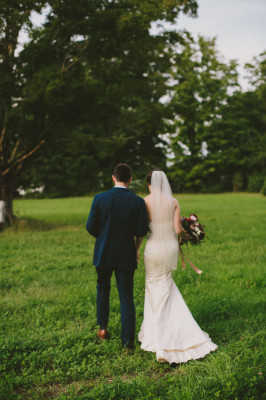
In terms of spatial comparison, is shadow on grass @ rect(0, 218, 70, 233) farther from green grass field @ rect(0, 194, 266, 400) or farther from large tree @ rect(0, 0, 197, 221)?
green grass field @ rect(0, 194, 266, 400)

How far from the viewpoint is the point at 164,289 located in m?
4.64

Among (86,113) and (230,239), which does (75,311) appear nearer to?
(230,239)

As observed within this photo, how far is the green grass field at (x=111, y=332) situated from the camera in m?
3.84

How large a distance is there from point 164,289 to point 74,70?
12.1 m

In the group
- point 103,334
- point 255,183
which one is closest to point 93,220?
point 103,334

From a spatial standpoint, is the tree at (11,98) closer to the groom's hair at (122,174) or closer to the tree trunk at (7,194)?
the tree trunk at (7,194)

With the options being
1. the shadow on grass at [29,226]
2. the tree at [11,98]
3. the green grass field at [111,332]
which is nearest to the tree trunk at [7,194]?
the tree at [11,98]

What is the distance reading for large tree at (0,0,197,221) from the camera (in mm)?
12539

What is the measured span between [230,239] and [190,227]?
752 cm

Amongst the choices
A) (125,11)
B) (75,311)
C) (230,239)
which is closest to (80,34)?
(125,11)

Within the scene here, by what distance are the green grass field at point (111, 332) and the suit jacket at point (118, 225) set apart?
1.05m

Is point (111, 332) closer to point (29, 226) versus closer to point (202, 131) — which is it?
point (29, 226)

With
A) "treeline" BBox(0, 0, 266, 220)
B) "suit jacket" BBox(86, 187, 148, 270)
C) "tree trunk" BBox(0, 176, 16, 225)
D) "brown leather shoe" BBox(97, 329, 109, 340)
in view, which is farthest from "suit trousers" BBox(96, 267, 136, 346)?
"tree trunk" BBox(0, 176, 16, 225)

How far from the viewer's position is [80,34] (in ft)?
43.5
